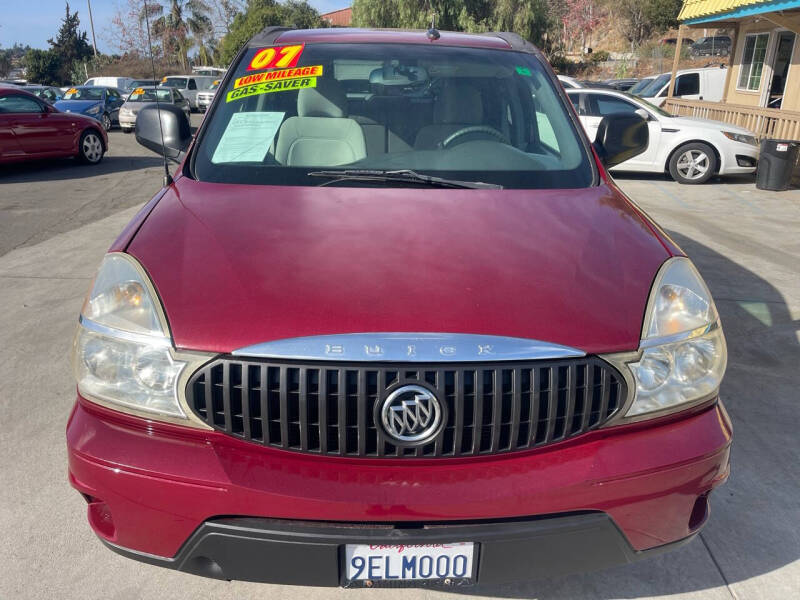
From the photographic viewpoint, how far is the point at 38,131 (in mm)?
12398

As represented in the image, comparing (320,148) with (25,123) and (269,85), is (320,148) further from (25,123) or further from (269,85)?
(25,123)

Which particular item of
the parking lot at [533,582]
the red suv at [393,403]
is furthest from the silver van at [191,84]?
the red suv at [393,403]

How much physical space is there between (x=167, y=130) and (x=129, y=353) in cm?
→ 181

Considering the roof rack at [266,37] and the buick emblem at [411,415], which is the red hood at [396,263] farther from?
the roof rack at [266,37]

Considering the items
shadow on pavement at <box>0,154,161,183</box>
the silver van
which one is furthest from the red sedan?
the silver van

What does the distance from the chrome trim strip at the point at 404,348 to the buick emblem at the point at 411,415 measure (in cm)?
9

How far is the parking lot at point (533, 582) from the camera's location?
2398 mm

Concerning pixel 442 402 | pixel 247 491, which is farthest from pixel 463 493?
pixel 247 491

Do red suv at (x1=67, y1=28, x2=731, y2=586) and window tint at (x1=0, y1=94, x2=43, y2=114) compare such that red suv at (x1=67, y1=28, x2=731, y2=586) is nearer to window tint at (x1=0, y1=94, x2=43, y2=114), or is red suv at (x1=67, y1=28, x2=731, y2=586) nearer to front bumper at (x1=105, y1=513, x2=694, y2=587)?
front bumper at (x1=105, y1=513, x2=694, y2=587)

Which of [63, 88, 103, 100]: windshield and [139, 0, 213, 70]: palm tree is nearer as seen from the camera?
[63, 88, 103, 100]: windshield

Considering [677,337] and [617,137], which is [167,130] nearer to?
[617,137]

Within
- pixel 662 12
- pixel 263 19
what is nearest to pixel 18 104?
pixel 263 19

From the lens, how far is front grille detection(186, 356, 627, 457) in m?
1.80

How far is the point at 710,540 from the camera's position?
8.72ft
